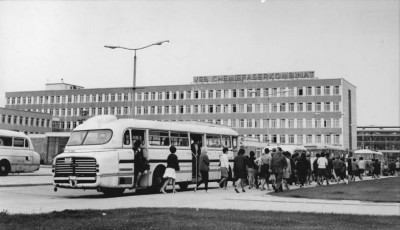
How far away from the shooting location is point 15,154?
30.1 meters

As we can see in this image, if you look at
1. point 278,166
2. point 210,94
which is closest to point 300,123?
point 210,94

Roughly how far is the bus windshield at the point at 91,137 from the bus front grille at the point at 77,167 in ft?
3.88

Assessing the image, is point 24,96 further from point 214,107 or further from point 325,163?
point 325,163

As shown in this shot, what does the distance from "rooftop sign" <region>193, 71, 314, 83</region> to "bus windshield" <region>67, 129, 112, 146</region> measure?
87.1 meters

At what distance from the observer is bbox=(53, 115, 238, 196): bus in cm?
1698

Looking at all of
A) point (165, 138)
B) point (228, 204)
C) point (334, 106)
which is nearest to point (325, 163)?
point (165, 138)

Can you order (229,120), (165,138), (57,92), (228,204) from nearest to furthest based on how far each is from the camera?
(228,204), (165,138), (229,120), (57,92)

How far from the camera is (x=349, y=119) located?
105 m

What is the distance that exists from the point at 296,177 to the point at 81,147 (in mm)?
13531

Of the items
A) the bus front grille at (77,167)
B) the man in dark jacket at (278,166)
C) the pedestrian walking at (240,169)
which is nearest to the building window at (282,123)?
the man in dark jacket at (278,166)

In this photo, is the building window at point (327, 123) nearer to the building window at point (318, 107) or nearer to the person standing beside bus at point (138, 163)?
the building window at point (318, 107)

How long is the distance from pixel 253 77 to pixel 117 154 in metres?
89.0

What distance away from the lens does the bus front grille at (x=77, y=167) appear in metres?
16.9

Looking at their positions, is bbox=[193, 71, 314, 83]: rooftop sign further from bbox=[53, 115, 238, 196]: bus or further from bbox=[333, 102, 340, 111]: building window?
bbox=[53, 115, 238, 196]: bus
